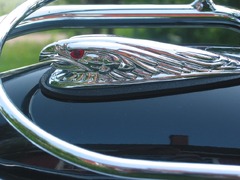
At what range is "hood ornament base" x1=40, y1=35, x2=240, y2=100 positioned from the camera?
1244 millimetres

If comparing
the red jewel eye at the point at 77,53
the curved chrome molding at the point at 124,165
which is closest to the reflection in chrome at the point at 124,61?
the red jewel eye at the point at 77,53

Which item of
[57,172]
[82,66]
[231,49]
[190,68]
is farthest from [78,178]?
[231,49]

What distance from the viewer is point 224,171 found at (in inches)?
39.4

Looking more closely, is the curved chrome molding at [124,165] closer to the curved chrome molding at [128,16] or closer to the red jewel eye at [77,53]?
the red jewel eye at [77,53]

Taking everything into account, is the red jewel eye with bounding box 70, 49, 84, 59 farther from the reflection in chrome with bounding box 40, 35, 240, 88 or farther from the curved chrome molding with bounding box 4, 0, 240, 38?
the curved chrome molding with bounding box 4, 0, 240, 38

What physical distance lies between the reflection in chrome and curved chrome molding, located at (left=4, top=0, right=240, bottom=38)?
286 millimetres

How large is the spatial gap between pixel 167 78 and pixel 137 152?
0.75ft

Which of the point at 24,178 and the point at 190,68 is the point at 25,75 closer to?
the point at 24,178

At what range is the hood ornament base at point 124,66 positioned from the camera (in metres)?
1.24

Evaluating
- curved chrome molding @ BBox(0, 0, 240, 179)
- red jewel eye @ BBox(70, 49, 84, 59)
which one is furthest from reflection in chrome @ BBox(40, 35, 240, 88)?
curved chrome molding @ BBox(0, 0, 240, 179)

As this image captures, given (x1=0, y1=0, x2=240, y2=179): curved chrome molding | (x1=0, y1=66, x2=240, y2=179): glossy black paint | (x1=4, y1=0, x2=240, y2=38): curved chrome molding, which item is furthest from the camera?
(x1=4, y1=0, x2=240, y2=38): curved chrome molding

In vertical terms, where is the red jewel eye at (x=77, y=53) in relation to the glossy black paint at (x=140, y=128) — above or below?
above

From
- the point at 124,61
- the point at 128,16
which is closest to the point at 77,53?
the point at 124,61

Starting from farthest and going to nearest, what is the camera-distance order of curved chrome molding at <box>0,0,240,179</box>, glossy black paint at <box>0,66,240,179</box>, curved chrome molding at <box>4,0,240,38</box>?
1. curved chrome molding at <box>4,0,240,38</box>
2. glossy black paint at <box>0,66,240,179</box>
3. curved chrome molding at <box>0,0,240,179</box>
